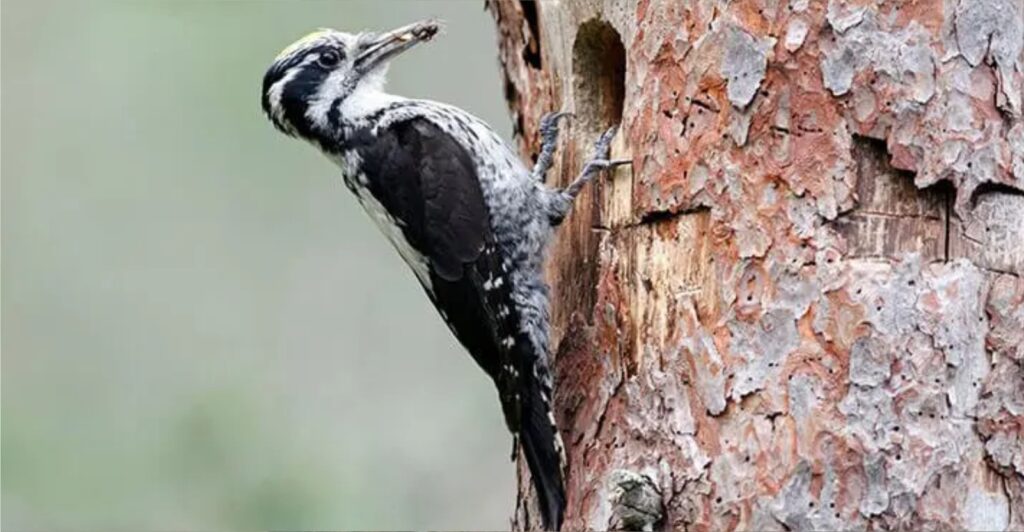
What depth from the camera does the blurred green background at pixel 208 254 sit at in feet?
22.7

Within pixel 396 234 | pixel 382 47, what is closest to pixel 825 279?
pixel 396 234

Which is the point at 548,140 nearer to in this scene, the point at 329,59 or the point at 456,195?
the point at 456,195

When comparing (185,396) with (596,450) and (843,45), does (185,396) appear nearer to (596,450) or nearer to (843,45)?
(596,450)

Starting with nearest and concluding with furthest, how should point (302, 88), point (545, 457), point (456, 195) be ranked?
1. point (545, 457)
2. point (456, 195)
3. point (302, 88)

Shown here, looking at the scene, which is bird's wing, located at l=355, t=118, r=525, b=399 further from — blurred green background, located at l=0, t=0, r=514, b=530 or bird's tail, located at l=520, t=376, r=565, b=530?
blurred green background, located at l=0, t=0, r=514, b=530

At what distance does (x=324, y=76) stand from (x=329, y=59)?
0.06 meters

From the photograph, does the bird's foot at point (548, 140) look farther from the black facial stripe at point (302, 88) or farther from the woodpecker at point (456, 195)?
the black facial stripe at point (302, 88)

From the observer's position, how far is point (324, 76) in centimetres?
514

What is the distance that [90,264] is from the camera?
799 cm

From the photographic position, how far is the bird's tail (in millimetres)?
4199

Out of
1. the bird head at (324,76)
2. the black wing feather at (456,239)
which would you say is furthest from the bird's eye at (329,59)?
the black wing feather at (456,239)

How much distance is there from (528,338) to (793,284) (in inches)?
38.0

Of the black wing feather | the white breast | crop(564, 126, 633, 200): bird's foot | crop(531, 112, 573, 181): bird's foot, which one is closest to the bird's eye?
the black wing feather

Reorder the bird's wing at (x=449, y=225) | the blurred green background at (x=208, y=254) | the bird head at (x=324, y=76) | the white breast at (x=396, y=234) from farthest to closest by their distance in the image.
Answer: the blurred green background at (x=208, y=254) → the bird head at (x=324, y=76) → the white breast at (x=396, y=234) → the bird's wing at (x=449, y=225)
